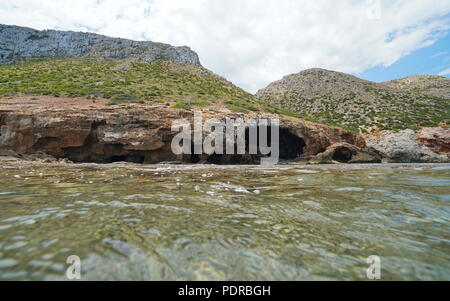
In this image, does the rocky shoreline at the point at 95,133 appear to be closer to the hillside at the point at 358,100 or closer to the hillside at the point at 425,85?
the hillside at the point at 358,100

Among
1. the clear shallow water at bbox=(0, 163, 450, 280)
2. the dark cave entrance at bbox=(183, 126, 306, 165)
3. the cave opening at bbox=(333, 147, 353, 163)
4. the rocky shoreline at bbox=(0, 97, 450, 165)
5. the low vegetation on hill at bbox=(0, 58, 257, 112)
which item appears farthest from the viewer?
the low vegetation on hill at bbox=(0, 58, 257, 112)

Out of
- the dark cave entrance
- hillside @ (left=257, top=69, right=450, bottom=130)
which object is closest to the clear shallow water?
the dark cave entrance

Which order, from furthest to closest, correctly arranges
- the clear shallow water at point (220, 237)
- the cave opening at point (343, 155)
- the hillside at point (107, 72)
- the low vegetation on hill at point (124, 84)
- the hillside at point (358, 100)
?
the hillside at point (358, 100)
the hillside at point (107, 72)
the low vegetation on hill at point (124, 84)
the cave opening at point (343, 155)
the clear shallow water at point (220, 237)

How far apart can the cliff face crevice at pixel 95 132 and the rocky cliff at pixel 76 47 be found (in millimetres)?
35287

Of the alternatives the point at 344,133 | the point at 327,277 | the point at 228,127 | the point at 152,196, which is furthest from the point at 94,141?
the point at 344,133

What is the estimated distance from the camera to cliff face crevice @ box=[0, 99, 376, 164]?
18.9 meters

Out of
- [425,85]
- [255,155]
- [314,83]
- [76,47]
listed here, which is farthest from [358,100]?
[76,47]

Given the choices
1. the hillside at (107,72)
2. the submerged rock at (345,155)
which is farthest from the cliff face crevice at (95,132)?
the submerged rock at (345,155)

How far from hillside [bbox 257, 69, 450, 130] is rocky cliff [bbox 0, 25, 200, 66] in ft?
81.8

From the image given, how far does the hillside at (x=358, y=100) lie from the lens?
44.2m

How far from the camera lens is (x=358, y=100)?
5444 centimetres

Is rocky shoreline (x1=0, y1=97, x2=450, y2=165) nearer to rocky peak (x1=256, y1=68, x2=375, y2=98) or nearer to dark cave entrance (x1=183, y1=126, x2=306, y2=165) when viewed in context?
dark cave entrance (x1=183, y1=126, x2=306, y2=165)

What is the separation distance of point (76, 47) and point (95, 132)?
53569 mm

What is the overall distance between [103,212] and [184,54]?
6017 cm
